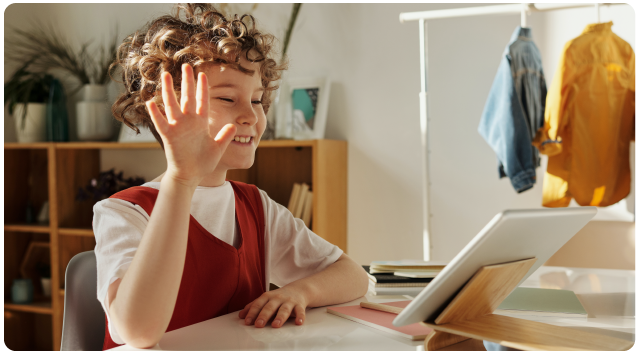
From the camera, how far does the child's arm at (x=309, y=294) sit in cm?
84

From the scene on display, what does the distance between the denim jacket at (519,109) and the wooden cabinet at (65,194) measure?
2.47ft

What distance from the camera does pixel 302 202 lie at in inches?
95.9

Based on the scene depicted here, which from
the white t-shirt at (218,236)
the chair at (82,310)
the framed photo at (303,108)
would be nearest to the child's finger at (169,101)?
the white t-shirt at (218,236)

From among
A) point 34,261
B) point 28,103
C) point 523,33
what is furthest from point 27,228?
point 523,33

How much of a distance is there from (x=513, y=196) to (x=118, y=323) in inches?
77.7

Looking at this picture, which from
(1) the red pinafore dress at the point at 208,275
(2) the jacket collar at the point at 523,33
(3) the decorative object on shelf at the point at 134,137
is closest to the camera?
(1) the red pinafore dress at the point at 208,275

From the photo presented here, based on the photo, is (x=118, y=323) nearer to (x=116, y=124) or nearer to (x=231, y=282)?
(x=231, y=282)

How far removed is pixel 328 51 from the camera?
260 centimetres

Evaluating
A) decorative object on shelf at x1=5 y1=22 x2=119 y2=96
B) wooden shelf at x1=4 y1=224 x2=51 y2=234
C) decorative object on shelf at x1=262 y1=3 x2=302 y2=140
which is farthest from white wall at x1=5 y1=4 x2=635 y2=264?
wooden shelf at x1=4 y1=224 x2=51 y2=234

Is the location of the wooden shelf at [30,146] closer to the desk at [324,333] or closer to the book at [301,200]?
the book at [301,200]

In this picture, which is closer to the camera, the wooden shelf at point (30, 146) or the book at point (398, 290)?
the book at point (398, 290)

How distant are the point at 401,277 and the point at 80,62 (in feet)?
8.31

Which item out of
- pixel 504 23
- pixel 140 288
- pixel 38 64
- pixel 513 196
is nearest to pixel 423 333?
pixel 140 288

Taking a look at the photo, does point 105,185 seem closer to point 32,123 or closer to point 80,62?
point 32,123
